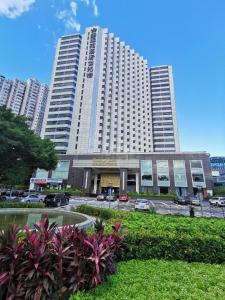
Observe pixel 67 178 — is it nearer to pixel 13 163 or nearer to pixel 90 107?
pixel 90 107

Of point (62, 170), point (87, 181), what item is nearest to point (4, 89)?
point (62, 170)

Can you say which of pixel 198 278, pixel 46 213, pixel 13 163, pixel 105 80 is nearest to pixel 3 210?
pixel 46 213

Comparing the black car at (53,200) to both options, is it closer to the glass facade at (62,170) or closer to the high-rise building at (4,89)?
the glass facade at (62,170)

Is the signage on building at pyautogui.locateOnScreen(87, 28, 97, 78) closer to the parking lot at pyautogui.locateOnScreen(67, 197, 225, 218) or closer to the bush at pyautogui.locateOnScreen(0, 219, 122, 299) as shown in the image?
the parking lot at pyautogui.locateOnScreen(67, 197, 225, 218)

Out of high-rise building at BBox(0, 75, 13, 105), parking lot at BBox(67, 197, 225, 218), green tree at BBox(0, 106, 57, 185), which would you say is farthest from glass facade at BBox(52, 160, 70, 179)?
high-rise building at BBox(0, 75, 13, 105)

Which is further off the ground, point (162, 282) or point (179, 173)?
point (179, 173)

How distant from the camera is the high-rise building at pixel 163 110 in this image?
88125 millimetres

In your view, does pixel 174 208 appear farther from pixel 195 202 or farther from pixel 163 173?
pixel 163 173

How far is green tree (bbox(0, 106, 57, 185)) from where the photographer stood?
60.2ft

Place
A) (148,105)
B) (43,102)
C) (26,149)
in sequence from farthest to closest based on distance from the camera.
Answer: (43,102)
(148,105)
(26,149)

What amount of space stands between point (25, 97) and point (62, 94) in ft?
195

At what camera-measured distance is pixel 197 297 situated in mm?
3658

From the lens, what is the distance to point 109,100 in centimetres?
8169

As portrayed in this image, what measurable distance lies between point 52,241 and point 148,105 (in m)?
93.9
